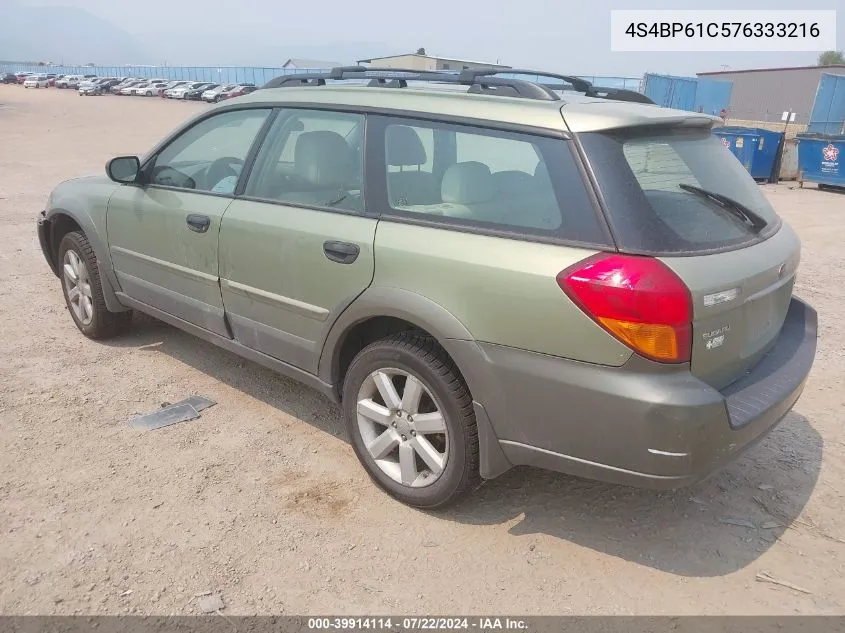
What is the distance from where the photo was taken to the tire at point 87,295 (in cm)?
461

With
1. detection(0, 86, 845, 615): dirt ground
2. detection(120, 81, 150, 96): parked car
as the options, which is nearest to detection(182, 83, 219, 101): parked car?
detection(120, 81, 150, 96): parked car

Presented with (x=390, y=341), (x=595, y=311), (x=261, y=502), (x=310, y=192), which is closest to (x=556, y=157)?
(x=595, y=311)

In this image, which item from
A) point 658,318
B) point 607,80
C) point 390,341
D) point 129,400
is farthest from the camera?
point 607,80

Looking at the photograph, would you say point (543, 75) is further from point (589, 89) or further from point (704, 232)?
point (704, 232)

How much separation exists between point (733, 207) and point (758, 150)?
47.8 feet

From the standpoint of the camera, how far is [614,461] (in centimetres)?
240

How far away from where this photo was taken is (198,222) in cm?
367

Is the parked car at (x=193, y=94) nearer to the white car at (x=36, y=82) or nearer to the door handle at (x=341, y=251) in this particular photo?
the white car at (x=36, y=82)

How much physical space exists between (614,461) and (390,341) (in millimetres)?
1038

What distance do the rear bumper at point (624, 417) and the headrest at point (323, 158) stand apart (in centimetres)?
121

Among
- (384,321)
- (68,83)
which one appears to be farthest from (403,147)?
(68,83)

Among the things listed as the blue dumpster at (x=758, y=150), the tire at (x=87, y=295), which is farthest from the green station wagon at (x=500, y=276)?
the blue dumpster at (x=758, y=150)

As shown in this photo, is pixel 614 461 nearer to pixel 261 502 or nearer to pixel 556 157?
pixel 556 157

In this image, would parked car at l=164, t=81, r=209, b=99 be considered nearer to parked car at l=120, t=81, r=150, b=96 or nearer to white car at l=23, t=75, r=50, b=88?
parked car at l=120, t=81, r=150, b=96
